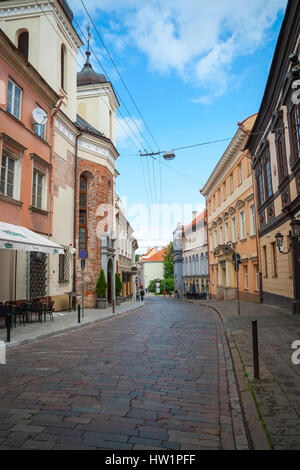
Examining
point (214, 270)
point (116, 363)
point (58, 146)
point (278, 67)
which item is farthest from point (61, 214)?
point (214, 270)

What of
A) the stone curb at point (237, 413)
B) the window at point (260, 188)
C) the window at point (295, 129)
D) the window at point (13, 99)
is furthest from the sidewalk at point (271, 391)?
the window at point (260, 188)

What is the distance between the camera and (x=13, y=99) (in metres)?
14.1

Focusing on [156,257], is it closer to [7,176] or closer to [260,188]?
[260,188]

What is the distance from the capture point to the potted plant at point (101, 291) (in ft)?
72.3

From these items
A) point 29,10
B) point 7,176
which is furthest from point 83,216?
point 29,10

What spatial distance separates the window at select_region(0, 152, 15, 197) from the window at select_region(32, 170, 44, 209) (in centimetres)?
172

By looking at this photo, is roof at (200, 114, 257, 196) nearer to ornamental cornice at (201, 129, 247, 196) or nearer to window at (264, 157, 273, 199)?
ornamental cornice at (201, 129, 247, 196)

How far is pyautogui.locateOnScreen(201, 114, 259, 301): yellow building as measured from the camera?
23.5m

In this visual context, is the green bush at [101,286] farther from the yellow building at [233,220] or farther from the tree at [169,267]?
the tree at [169,267]

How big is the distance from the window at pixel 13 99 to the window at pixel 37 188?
2669 millimetres

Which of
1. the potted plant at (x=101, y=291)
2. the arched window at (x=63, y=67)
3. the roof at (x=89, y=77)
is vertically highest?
the roof at (x=89, y=77)

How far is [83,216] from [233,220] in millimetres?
12140

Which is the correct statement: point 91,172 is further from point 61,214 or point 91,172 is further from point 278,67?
point 278,67

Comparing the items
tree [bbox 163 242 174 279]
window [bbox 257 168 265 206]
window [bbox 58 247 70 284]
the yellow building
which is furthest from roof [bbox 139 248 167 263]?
window [bbox 58 247 70 284]
